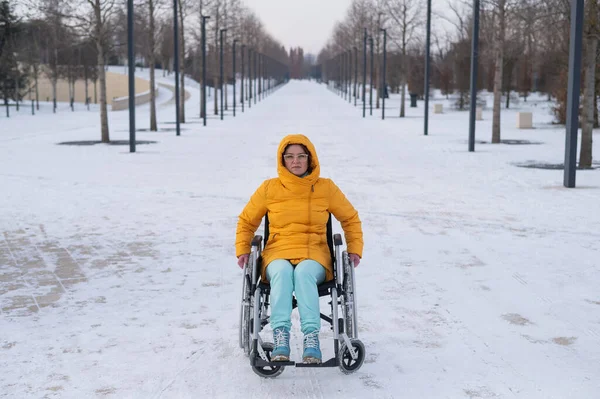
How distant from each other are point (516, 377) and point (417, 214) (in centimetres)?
551

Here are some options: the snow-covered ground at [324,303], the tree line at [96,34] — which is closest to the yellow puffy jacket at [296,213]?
the snow-covered ground at [324,303]

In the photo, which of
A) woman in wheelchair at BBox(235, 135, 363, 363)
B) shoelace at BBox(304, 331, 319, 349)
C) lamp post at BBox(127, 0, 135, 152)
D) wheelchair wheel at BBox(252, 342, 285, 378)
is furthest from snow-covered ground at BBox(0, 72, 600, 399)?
lamp post at BBox(127, 0, 135, 152)

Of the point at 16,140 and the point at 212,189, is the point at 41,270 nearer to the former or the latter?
the point at 212,189

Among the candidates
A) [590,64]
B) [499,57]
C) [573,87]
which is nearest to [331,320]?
[573,87]

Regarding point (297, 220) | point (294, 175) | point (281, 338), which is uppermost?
point (294, 175)

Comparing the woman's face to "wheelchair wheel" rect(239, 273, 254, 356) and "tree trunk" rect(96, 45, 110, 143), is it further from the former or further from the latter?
"tree trunk" rect(96, 45, 110, 143)

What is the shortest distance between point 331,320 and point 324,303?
142 cm

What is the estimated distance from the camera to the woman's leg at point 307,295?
4.04 m

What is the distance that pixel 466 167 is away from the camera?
15.3 meters

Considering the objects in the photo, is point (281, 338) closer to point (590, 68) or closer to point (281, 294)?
point (281, 294)

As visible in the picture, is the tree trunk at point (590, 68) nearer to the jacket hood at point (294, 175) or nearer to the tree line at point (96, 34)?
the jacket hood at point (294, 175)

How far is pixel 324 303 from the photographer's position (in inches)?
223

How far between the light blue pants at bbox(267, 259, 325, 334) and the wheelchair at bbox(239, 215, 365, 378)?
0.28 feet

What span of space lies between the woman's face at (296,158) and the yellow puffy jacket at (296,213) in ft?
0.10
